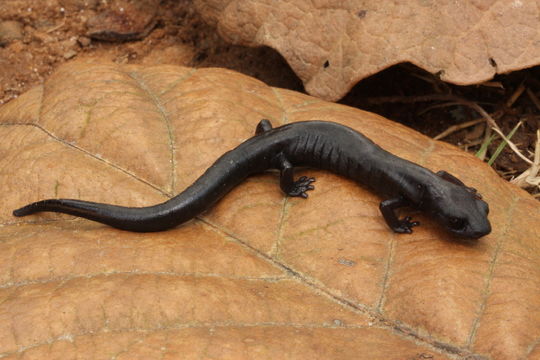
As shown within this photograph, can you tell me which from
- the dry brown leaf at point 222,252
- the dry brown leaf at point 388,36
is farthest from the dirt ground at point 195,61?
the dry brown leaf at point 222,252

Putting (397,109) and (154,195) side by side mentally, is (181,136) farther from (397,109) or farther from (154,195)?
(397,109)

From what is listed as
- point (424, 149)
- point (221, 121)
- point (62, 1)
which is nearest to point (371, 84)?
point (424, 149)

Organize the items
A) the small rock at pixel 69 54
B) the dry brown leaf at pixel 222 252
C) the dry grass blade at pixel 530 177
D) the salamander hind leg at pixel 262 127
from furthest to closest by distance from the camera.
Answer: the small rock at pixel 69 54 → the dry grass blade at pixel 530 177 → the salamander hind leg at pixel 262 127 → the dry brown leaf at pixel 222 252

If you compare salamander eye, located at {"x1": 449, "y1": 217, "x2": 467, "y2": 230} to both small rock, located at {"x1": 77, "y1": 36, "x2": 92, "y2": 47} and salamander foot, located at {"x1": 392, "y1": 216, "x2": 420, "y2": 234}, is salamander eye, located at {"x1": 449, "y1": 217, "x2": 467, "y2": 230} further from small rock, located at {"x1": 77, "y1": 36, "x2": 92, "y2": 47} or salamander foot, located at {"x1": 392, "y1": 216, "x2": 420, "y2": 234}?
small rock, located at {"x1": 77, "y1": 36, "x2": 92, "y2": 47}

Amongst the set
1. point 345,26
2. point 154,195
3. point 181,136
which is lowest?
point 154,195

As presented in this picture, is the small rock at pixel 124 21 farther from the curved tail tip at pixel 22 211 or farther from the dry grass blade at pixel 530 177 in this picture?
the dry grass blade at pixel 530 177

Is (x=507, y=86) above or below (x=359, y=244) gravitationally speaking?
above

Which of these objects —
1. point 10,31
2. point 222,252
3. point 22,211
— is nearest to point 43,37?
point 10,31
